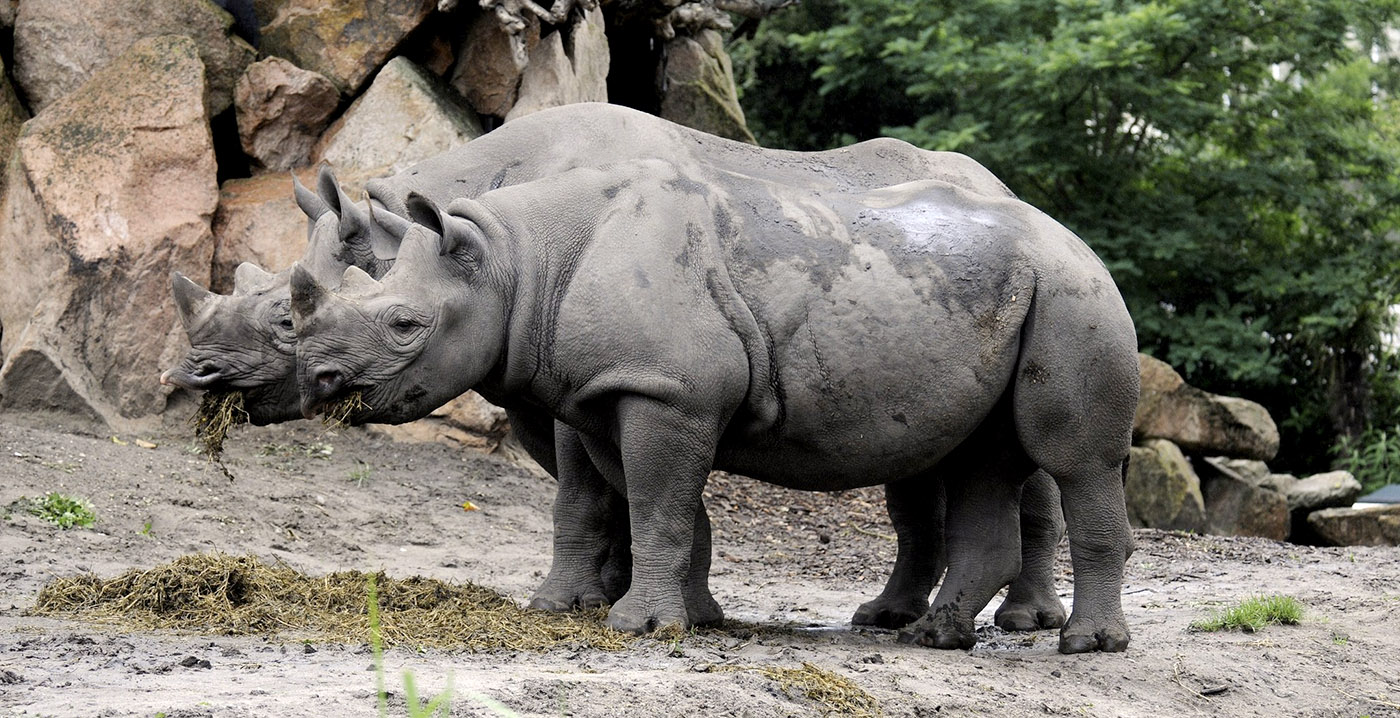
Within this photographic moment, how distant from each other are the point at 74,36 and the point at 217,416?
20.4ft

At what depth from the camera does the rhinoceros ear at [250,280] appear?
18.8ft

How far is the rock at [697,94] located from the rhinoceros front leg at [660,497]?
298 inches

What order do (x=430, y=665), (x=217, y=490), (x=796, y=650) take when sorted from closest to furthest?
1. (x=430, y=665)
2. (x=796, y=650)
3. (x=217, y=490)

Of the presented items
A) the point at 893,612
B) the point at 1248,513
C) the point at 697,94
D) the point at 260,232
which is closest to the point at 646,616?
the point at 893,612

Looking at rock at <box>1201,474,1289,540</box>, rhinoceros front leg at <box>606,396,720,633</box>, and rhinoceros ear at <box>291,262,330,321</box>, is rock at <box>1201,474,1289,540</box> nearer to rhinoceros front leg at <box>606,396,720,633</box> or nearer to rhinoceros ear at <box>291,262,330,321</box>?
rhinoceros front leg at <box>606,396,720,633</box>

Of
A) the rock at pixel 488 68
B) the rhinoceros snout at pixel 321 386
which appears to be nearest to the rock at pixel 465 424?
the rock at pixel 488 68

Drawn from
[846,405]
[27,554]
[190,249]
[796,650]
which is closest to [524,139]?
[846,405]

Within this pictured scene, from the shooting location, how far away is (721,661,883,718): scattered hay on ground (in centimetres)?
464

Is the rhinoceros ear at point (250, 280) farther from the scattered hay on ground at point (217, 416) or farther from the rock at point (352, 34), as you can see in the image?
the rock at point (352, 34)

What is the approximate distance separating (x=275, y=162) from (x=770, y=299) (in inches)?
244

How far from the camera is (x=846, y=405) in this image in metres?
5.89

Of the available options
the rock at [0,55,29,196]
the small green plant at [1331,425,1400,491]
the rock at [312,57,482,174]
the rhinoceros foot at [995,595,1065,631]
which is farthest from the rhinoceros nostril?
the small green plant at [1331,425,1400,491]

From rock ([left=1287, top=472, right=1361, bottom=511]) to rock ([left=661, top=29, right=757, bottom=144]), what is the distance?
18.3 ft

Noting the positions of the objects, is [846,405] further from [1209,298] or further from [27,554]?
[1209,298]
